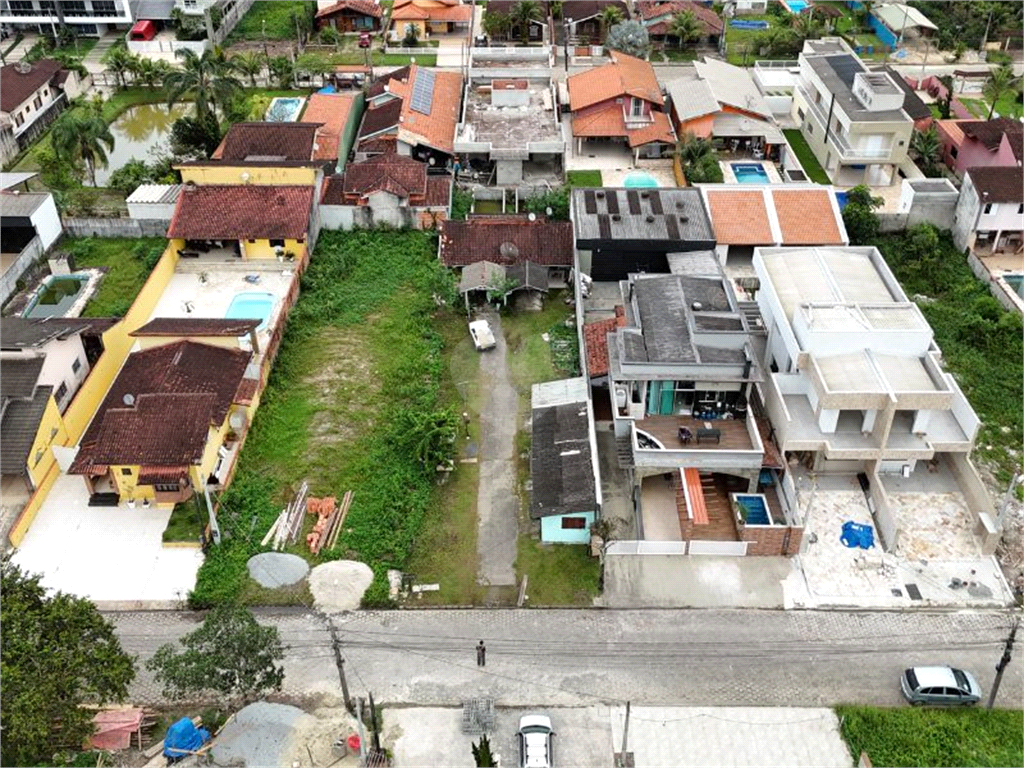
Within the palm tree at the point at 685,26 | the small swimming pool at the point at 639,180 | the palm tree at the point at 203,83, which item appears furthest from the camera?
the palm tree at the point at 685,26

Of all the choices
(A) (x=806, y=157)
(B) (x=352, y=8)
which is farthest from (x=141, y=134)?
(A) (x=806, y=157)

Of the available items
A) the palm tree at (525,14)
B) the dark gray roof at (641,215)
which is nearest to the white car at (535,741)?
the dark gray roof at (641,215)

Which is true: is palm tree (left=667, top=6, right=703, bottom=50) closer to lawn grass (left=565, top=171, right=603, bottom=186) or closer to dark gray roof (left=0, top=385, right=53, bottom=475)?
lawn grass (left=565, top=171, right=603, bottom=186)

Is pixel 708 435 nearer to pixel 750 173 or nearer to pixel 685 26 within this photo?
pixel 750 173

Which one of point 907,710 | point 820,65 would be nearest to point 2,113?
point 820,65

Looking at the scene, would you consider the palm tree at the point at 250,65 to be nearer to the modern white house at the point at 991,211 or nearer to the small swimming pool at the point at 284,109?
the small swimming pool at the point at 284,109

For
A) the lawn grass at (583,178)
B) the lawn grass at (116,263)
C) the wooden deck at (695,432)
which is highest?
the wooden deck at (695,432)

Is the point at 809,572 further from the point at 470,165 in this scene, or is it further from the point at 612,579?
the point at 470,165
